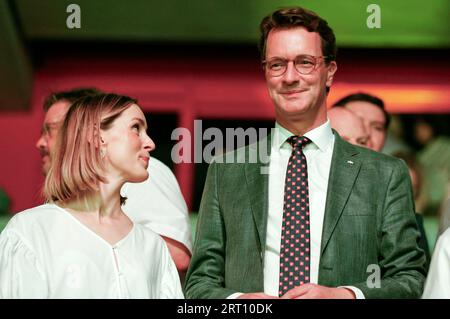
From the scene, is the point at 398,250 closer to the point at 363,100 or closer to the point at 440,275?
the point at 440,275

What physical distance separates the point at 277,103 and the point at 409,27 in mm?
2683

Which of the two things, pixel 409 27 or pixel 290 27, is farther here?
pixel 409 27

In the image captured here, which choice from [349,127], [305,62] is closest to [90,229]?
[305,62]

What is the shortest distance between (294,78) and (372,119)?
1.10 metres

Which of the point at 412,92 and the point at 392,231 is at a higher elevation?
the point at 412,92

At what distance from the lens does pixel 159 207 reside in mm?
2766

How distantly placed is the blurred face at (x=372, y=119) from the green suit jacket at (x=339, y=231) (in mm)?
938

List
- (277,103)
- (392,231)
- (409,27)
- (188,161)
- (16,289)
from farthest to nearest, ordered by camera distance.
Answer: (409,27), (188,161), (277,103), (392,231), (16,289)

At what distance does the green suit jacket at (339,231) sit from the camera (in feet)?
7.43

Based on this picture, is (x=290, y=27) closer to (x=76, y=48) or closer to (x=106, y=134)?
(x=106, y=134)

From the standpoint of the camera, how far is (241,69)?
516 cm

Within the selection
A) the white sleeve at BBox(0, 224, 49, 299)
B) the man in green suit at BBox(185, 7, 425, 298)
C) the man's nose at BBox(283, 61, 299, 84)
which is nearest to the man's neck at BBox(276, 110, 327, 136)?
the man in green suit at BBox(185, 7, 425, 298)

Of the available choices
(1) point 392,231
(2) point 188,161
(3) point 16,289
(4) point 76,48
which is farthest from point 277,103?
(4) point 76,48

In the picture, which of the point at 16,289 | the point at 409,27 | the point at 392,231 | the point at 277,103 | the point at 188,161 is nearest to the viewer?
the point at 16,289
